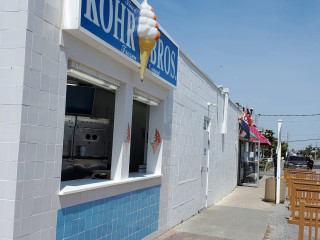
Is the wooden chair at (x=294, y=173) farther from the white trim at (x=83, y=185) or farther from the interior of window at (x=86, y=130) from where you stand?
the white trim at (x=83, y=185)

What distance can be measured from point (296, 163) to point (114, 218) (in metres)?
28.1

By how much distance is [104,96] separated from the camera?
8023 millimetres

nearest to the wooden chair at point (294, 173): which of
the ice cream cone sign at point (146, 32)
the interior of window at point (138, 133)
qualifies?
the interior of window at point (138, 133)

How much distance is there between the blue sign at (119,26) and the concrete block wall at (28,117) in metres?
0.42

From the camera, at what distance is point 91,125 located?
786cm

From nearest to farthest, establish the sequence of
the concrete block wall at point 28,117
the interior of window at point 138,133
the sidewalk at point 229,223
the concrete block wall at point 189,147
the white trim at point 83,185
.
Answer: the concrete block wall at point 28,117, the white trim at point 83,185, the sidewalk at point 229,223, the concrete block wall at point 189,147, the interior of window at point 138,133

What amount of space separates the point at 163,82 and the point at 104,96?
1.75m

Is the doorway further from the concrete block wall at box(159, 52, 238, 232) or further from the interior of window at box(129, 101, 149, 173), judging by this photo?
the interior of window at box(129, 101, 149, 173)

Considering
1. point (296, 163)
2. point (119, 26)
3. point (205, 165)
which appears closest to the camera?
point (119, 26)

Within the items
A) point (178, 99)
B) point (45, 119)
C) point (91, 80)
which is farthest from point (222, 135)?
point (45, 119)

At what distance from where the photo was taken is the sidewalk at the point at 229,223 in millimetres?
7521

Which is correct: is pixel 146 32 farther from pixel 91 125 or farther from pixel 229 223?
pixel 229 223

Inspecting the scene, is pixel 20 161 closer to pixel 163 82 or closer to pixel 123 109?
pixel 123 109

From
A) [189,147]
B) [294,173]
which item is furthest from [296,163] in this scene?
[189,147]
